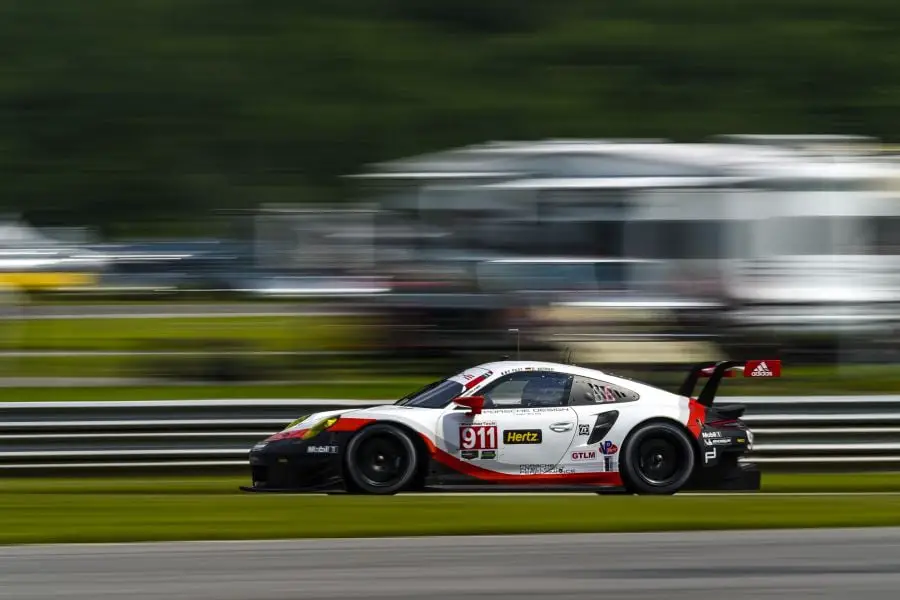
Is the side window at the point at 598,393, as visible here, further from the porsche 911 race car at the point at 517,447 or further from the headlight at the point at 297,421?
the headlight at the point at 297,421

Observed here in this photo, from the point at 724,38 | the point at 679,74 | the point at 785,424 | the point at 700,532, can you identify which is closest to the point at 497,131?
the point at 679,74

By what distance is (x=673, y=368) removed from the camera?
14336 mm

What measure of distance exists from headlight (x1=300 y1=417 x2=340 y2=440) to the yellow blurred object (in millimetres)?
21712

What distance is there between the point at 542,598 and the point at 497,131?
29534 mm

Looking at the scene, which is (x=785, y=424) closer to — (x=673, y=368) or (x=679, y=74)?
(x=673, y=368)

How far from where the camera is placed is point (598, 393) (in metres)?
10.2

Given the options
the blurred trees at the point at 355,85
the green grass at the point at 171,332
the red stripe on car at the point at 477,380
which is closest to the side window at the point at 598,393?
the red stripe on car at the point at 477,380

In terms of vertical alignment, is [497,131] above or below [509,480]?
above

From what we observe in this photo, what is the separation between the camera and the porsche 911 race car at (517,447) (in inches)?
393

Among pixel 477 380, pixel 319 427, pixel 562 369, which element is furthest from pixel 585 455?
pixel 319 427

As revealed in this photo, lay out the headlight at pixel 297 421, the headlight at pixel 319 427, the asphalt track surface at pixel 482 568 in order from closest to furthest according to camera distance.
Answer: the asphalt track surface at pixel 482 568, the headlight at pixel 319 427, the headlight at pixel 297 421

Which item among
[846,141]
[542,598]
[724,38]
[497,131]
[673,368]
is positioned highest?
[724,38]

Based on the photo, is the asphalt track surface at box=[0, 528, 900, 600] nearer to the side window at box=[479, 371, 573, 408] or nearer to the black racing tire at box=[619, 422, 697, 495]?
the black racing tire at box=[619, 422, 697, 495]

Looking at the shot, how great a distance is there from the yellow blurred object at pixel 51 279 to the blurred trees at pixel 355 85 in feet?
17.0
